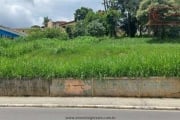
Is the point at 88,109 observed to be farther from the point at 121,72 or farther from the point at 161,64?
the point at 161,64

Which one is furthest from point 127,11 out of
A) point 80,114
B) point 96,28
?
point 80,114

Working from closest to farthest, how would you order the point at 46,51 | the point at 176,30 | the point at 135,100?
the point at 135,100, the point at 46,51, the point at 176,30

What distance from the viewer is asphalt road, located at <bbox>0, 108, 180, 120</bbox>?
11680mm

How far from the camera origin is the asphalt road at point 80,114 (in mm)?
11680

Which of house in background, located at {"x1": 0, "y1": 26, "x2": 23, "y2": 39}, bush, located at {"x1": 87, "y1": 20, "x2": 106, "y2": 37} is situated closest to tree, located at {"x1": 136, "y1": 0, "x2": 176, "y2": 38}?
bush, located at {"x1": 87, "y1": 20, "x2": 106, "y2": 37}

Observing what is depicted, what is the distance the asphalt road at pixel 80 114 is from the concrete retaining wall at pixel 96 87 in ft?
10.1

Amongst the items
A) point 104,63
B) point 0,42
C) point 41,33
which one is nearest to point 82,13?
point 41,33

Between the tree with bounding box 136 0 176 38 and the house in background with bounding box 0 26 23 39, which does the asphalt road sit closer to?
the house in background with bounding box 0 26 23 39

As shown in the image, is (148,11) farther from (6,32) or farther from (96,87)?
(96,87)

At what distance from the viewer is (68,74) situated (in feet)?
58.0

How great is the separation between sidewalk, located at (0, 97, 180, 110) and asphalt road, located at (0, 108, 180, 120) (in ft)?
2.16

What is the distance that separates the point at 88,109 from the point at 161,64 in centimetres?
485

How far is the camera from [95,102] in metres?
15.4

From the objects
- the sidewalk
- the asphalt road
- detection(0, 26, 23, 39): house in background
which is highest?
detection(0, 26, 23, 39): house in background
